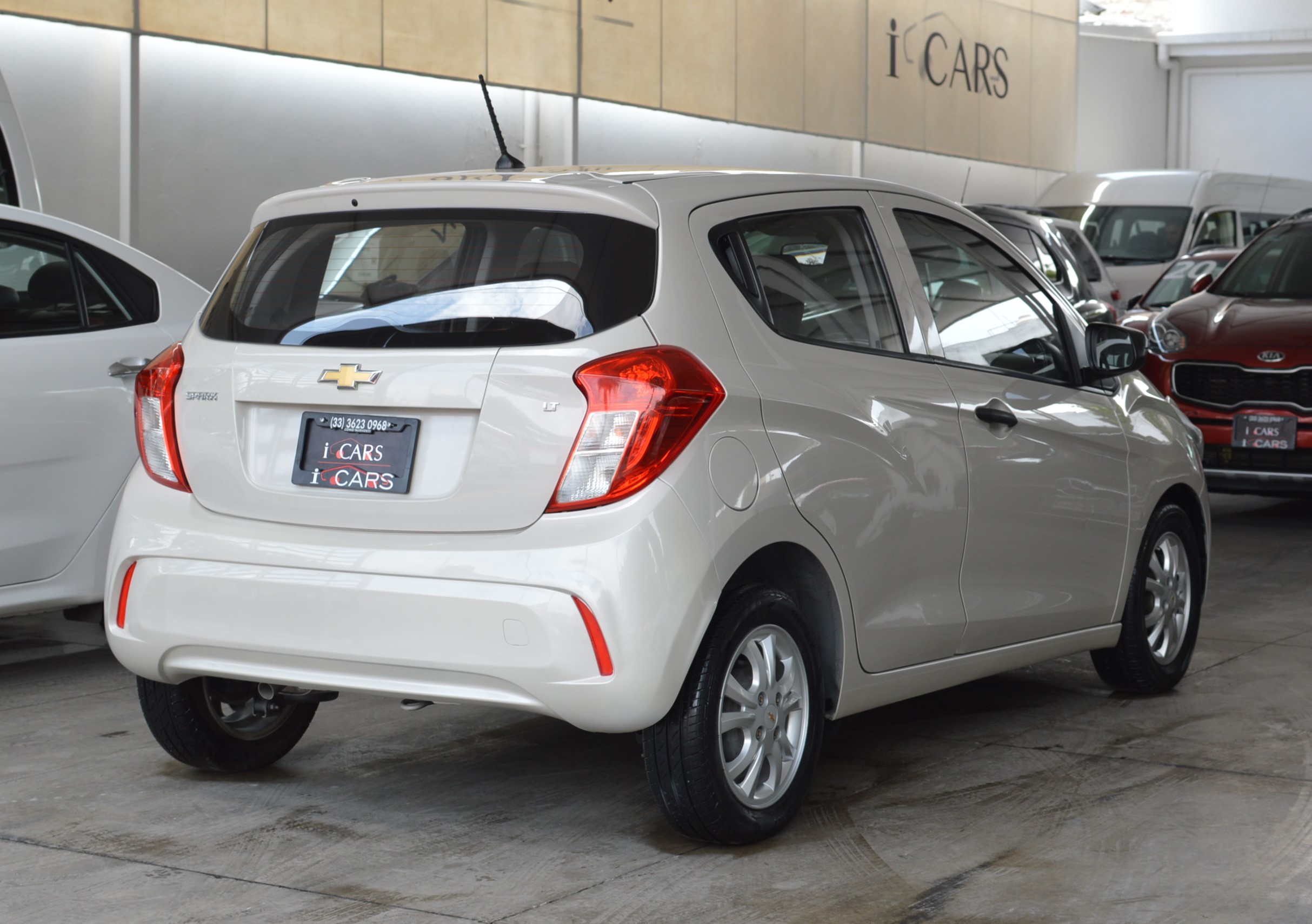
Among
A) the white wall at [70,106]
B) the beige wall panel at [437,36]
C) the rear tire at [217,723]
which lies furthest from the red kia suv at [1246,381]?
the beige wall panel at [437,36]

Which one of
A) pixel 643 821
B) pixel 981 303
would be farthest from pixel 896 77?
pixel 643 821

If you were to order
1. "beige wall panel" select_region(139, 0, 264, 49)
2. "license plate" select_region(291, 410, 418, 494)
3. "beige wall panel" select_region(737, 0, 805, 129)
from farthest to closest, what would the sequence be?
"beige wall panel" select_region(737, 0, 805, 129) → "beige wall panel" select_region(139, 0, 264, 49) → "license plate" select_region(291, 410, 418, 494)

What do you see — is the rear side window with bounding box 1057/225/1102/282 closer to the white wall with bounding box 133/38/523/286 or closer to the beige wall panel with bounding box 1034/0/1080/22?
the white wall with bounding box 133/38/523/286

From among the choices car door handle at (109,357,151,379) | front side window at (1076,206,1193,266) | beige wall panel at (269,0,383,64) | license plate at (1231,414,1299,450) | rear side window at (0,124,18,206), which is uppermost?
beige wall panel at (269,0,383,64)

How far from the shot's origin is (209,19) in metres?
15.6

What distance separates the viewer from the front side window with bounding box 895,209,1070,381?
4.95 meters

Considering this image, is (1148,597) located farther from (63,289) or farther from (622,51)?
(622,51)

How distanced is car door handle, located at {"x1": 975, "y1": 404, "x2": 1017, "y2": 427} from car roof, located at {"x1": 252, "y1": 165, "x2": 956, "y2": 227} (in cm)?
76

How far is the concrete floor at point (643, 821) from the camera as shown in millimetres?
3805

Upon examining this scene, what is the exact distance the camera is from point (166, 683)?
4.54m

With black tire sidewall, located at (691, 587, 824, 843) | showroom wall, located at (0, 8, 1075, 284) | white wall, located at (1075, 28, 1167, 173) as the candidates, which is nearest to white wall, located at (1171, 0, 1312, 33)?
white wall, located at (1075, 28, 1167, 173)

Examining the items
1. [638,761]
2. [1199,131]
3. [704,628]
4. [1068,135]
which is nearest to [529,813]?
[638,761]

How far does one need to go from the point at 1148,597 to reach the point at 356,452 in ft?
10.1

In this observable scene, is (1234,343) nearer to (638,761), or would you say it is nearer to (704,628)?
(638,761)
